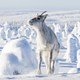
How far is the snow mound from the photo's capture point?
9.37 m

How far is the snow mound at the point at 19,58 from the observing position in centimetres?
937

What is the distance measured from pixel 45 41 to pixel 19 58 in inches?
Answer: 95.1

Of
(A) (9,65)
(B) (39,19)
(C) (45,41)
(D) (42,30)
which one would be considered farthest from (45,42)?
(A) (9,65)

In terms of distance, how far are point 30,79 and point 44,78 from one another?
186mm

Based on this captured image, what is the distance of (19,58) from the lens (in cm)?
976

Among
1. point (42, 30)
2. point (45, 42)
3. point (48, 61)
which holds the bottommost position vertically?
point (48, 61)

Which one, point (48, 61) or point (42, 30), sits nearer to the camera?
point (42, 30)

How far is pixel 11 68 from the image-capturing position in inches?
360

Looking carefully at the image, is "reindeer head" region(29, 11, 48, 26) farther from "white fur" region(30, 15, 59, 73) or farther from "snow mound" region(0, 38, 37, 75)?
"snow mound" region(0, 38, 37, 75)

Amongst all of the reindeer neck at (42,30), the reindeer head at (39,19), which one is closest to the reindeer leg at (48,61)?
the reindeer neck at (42,30)

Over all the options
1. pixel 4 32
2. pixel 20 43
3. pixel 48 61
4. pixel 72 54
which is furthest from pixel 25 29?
pixel 48 61

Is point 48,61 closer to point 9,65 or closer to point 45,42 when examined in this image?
point 45,42

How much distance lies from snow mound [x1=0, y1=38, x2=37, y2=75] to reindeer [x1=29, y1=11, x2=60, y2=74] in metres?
1.49

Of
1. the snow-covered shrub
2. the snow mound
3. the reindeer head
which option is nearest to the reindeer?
the reindeer head
